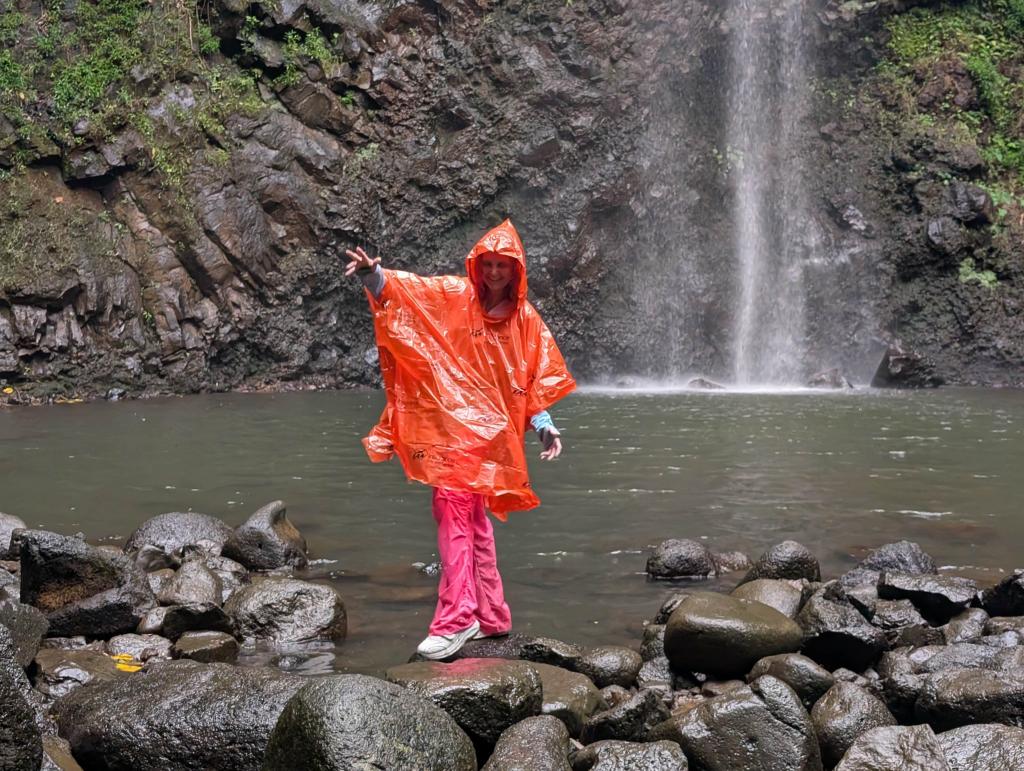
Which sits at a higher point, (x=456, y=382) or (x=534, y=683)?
(x=456, y=382)

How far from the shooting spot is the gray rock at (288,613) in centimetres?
523

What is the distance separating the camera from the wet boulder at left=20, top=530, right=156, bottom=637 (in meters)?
5.20

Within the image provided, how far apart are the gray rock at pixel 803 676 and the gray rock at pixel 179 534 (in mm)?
4255

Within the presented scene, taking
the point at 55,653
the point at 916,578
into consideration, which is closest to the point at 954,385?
the point at 916,578

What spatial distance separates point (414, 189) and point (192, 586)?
18.1 metres

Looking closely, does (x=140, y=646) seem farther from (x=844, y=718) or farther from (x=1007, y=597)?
(x=1007, y=597)

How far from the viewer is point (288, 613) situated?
17.4ft

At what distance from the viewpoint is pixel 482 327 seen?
195 inches

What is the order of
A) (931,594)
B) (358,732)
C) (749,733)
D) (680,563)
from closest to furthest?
(358,732), (749,733), (931,594), (680,563)

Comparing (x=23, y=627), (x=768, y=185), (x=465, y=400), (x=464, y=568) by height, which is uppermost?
(x=768, y=185)

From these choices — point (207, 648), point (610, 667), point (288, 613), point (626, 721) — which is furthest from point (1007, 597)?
point (207, 648)

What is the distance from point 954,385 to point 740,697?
20.8 metres

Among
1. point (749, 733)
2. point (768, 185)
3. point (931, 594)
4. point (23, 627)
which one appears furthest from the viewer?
point (768, 185)

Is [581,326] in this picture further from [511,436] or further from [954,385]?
[511,436]
